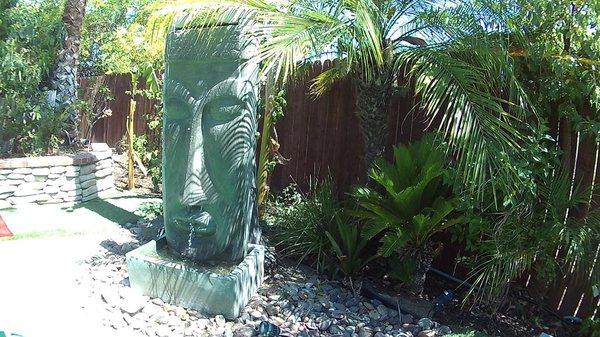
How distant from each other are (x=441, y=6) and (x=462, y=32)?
1.32 ft

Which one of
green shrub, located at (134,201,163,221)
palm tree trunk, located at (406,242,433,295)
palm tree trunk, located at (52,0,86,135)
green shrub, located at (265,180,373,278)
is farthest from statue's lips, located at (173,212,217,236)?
palm tree trunk, located at (52,0,86,135)

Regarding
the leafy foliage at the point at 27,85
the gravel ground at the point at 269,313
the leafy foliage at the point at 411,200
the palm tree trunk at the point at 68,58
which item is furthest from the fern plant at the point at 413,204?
the palm tree trunk at the point at 68,58

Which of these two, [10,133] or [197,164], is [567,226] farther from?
[10,133]

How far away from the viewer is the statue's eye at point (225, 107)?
378cm

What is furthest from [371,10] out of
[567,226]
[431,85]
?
[567,226]

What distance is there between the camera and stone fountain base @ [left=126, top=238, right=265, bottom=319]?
11.9 feet

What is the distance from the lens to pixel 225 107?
379cm

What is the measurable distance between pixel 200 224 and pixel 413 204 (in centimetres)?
175

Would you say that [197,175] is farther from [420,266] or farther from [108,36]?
[108,36]

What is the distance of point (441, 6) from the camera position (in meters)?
4.11

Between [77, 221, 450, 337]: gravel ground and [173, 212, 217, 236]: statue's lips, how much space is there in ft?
2.06

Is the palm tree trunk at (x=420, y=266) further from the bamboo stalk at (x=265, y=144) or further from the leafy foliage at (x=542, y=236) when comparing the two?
the bamboo stalk at (x=265, y=144)

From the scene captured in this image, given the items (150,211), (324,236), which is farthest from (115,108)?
(324,236)

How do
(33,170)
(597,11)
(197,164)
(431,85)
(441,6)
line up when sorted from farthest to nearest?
(33,170)
(441,6)
(197,164)
(431,85)
(597,11)
